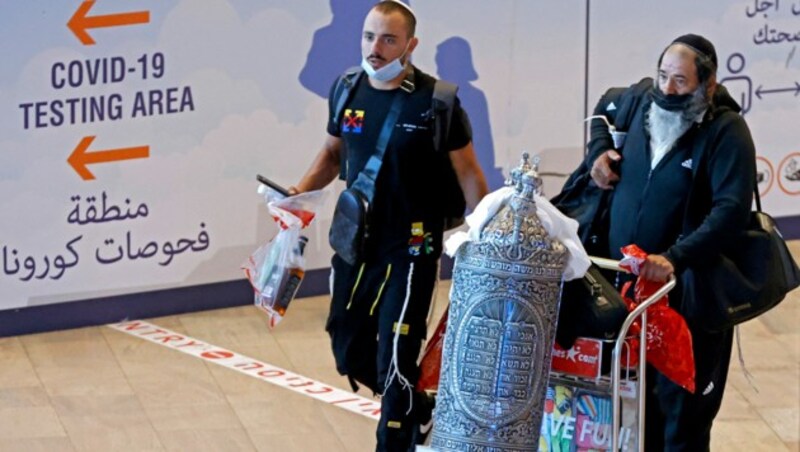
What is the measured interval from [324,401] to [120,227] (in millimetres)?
1607

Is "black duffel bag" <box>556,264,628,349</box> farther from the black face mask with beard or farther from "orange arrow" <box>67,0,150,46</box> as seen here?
"orange arrow" <box>67,0,150,46</box>

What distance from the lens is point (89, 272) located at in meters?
9.31

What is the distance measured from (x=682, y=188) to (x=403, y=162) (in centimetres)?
113

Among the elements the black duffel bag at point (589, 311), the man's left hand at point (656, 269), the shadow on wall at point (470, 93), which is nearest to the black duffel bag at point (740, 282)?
the man's left hand at point (656, 269)

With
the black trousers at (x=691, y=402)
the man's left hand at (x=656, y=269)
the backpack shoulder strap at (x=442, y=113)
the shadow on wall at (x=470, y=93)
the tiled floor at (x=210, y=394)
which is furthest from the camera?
the shadow on wall at (x=470, y=93)

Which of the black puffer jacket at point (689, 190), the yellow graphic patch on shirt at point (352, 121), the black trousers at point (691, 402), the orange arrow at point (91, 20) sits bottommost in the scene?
the black trousers at point (691, 402)

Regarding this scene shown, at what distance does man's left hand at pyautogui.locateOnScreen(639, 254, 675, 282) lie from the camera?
610 cm

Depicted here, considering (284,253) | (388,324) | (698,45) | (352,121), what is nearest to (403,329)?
(388,324)

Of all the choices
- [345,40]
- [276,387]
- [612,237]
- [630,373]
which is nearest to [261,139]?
[345,40]

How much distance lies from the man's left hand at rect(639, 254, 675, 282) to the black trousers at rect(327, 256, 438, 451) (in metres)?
1.23

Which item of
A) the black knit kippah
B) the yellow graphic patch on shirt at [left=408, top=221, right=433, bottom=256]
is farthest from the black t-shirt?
the black knit kippah

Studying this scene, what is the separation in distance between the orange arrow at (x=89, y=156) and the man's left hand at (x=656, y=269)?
12.8 feet

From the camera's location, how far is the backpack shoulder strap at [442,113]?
6902 millimetres

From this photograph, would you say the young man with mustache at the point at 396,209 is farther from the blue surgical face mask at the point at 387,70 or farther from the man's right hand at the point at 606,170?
the man's right hand at the point at 606,170
